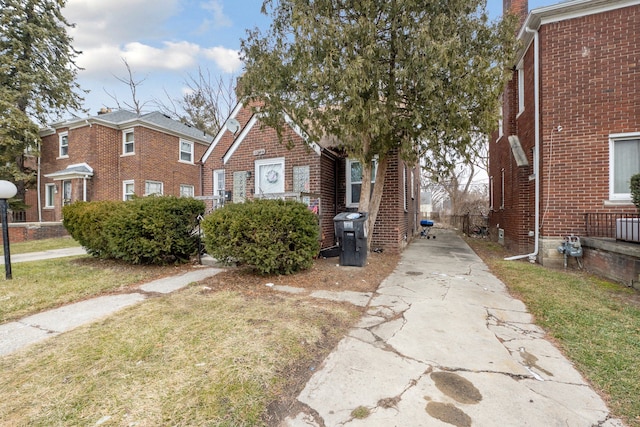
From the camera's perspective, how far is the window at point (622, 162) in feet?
22.4

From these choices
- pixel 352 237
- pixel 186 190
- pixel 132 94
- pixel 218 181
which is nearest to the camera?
pixel 352 237

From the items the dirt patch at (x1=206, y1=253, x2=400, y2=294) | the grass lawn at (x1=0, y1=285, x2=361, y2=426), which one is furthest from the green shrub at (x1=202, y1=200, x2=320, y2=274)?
the grass lawn at (x1=0, y1=285, x2=361, y2=426)

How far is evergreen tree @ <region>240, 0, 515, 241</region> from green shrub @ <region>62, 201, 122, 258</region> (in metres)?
4.75

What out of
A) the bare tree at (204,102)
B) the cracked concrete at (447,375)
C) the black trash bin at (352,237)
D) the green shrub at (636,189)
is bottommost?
the cracked concrete at (447,375)

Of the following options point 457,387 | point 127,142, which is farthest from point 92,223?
point 127,142

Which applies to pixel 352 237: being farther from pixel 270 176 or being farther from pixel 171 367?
pixel 171 367

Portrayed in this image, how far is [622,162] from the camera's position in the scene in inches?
273

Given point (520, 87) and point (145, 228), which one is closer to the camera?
point (145, 228)

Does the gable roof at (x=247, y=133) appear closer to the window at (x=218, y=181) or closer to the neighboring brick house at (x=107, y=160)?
the window at (x=218, y=181)

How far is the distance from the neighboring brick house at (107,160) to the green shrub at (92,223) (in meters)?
8.66

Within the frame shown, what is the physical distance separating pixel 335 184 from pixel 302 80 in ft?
13.6

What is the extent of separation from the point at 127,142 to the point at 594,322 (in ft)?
67.4

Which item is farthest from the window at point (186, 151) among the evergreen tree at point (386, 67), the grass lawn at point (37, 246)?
the evergreen tree at point (386, 67)

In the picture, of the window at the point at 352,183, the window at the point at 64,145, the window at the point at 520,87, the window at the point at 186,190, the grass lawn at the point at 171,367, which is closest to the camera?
the grass lawn at the point at 171,367
